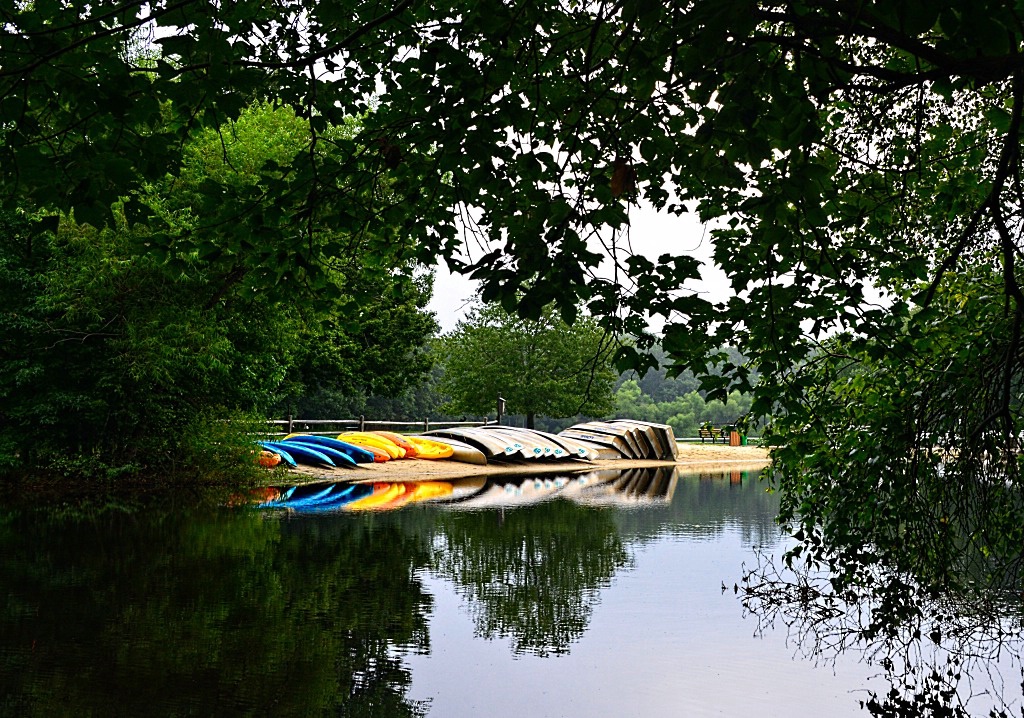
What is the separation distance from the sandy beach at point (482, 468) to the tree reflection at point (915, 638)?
4.60 m

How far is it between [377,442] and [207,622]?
62.2 ft

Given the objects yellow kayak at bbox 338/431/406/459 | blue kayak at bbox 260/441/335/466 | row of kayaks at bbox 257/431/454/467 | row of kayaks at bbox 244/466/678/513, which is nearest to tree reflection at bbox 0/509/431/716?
row of kayaks at bbox 244/466/678/513

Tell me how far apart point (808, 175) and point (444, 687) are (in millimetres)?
4058

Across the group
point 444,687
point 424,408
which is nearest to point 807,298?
point 444,687

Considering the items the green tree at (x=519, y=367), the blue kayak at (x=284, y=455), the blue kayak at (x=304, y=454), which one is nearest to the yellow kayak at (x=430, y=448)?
the blue kayak at (x=304, y=454)

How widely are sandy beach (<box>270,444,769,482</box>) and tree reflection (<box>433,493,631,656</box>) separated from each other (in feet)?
10.3

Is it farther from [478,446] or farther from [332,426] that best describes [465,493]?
[332,426]

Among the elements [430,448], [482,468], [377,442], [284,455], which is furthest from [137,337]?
[482,468]

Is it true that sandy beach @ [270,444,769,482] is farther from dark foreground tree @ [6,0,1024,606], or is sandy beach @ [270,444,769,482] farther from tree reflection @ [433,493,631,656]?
dark foreground tree @ [6,0,1024,606]

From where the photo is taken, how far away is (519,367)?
43.0m

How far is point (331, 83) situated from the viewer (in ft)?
20.5

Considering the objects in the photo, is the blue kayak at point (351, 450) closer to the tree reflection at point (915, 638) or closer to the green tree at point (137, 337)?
the green tree at point (137, 337)

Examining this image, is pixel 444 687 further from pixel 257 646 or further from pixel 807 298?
pixel 807 298

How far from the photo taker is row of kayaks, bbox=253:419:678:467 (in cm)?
2373
